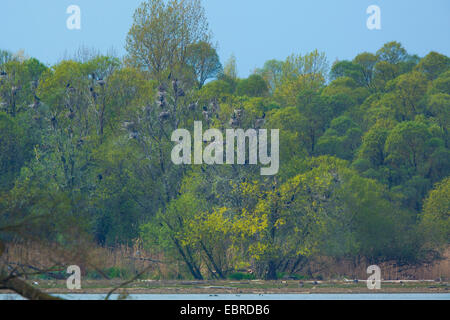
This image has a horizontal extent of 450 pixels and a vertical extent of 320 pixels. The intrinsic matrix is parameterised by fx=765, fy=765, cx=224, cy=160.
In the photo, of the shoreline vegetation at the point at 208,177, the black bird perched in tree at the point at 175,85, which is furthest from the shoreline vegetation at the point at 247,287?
the black bird perched in tree at the point at 175,85

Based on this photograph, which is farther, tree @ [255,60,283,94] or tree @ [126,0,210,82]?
tree @ [255,60,283,94]

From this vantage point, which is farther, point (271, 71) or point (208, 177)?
point (271, 71)

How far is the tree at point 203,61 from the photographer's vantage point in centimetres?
6406

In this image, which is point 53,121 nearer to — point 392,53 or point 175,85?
point 175,85

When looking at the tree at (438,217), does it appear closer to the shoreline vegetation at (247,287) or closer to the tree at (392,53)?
the shoreline vegetation at (247,287)

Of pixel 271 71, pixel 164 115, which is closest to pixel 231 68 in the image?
pixel 271 71

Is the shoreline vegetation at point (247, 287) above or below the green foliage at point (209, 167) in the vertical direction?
below

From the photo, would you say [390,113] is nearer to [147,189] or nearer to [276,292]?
[147,189]

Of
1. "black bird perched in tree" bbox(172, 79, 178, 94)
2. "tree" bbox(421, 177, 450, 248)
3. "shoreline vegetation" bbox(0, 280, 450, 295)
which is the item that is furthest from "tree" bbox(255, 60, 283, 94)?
"shoreline vegetation" bbox(0, 280, 450, 295)

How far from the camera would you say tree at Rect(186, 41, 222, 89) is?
6406 cm

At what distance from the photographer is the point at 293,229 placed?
129 feet

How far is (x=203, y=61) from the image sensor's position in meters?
65.6

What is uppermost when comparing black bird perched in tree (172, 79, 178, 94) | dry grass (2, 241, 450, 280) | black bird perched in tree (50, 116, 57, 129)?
black bird perched in tree (172, 79, 178, 94)

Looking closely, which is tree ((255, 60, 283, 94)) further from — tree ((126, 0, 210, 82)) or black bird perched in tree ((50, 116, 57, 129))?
black bird perched in tree ((50, 116, 57, 129))
